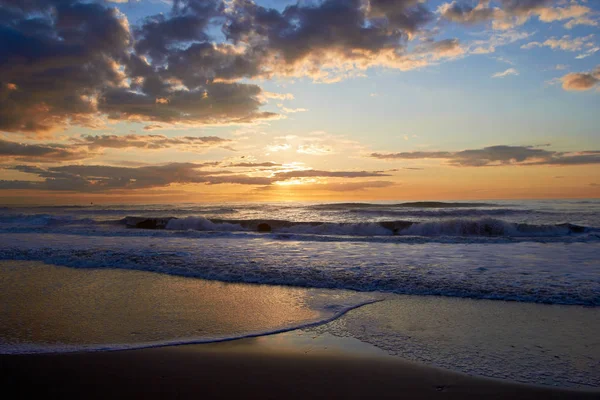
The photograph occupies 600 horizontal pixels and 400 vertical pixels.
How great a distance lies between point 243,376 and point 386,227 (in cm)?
2074

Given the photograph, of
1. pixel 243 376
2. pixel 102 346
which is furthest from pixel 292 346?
pixel 102 346

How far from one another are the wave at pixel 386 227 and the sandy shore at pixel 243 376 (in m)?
18.1

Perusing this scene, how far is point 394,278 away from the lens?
8.16 m

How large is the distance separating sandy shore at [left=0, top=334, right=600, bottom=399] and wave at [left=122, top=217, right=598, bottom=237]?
59.5ft

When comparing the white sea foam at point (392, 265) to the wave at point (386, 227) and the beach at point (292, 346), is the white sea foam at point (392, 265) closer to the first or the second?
the beach at point (292, 346)

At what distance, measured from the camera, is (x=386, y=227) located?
23500 mm

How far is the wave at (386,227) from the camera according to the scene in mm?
19906

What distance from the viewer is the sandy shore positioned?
339 cm

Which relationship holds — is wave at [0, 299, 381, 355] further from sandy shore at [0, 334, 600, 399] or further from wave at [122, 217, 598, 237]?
wave at [122, 217, 598, 237]

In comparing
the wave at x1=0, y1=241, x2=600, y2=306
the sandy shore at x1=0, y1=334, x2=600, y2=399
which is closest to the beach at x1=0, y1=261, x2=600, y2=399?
the sandy shore at x1=0, y1=334, x2=600, y2=399

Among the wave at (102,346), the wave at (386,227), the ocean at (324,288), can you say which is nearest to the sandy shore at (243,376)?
the wave at (102,346)

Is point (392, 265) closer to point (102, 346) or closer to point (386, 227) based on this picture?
point (102, 346)

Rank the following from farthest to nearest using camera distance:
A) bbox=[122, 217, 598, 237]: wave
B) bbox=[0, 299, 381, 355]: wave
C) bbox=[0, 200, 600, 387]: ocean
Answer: bbox=[122, 217, 598, 237]: wave → bbox=[0, 200, 600, 387]: ocean → bbox=[0, 299, 381, 355]: wave

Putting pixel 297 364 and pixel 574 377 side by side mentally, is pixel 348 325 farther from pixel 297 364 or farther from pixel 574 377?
pixel 574 377
